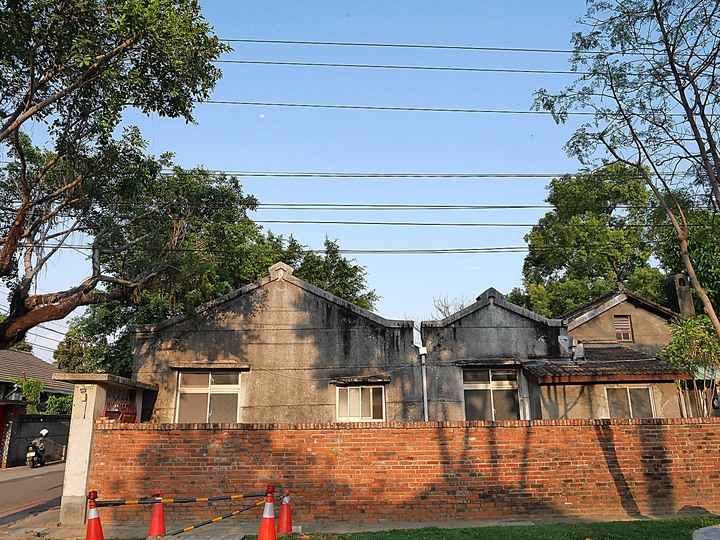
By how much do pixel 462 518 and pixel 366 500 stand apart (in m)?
1.83

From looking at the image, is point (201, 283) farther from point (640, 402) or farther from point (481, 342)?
point (640, 402)

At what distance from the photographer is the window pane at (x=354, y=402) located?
52.5 feet

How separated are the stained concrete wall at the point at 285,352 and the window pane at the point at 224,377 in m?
0.26

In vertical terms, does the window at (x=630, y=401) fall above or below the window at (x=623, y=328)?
below

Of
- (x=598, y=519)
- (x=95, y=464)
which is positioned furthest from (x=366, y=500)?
(x=95, y=464)

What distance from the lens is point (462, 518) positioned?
35.4ft

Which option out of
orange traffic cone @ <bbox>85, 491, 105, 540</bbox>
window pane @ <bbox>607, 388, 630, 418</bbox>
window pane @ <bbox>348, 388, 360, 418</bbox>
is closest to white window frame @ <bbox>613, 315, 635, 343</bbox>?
window pane @ <bbox>607, 388, 630, 418</bbox>

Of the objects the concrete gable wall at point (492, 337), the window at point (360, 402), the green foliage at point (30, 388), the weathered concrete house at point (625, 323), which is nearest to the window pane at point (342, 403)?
the window at point (360, 402)

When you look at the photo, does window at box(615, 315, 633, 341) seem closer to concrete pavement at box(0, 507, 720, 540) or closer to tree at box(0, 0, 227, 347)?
concrete pavement at box(0, 507, 720, 540)

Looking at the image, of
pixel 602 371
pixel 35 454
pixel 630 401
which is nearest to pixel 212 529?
pixel 602 371

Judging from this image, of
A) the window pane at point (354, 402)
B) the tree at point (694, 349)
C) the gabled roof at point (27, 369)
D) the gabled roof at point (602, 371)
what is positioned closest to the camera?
the tree at point (694, 349)

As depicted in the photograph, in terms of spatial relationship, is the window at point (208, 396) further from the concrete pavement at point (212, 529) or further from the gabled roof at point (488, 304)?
the gabled roof at point (488, 304)

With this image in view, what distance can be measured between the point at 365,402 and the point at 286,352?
8.59ft

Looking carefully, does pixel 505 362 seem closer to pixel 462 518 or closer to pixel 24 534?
pixel 462 518
